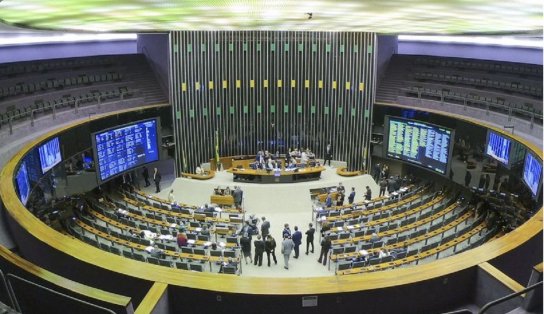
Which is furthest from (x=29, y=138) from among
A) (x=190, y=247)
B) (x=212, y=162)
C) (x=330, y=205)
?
(x=330, y=205)

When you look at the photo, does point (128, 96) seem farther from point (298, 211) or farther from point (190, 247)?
point (190, 247)

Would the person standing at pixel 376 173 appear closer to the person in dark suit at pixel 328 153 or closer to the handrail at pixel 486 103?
the person in dark suit at pixel 328 153

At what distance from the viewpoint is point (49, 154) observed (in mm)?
13219

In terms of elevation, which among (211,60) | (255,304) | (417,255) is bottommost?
(417,255)

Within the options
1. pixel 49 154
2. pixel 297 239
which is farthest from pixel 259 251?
pixel 49 154

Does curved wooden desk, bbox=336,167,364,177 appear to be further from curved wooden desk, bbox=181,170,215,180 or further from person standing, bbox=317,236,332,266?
person standing, bbox=317,236,332,266

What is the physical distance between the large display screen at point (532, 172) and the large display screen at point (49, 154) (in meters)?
12.8

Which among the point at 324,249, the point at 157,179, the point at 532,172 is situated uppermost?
the point at 532,172

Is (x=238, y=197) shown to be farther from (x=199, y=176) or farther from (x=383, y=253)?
(x=383, y=253)

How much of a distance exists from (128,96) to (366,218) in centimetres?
1114

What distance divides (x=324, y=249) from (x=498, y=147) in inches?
258

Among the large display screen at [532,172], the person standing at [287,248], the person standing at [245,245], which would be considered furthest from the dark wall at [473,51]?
the person standing at [245,245]

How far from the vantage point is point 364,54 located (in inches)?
806

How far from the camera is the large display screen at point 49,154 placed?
12.8m
